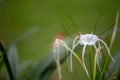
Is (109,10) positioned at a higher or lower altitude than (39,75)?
higher

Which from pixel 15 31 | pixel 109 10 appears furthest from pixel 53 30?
pixel 109 10

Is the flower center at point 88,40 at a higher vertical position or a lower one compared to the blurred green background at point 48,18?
lower

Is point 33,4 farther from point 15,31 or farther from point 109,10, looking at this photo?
point 109,10

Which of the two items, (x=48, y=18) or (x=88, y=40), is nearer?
(x=88, y=40)

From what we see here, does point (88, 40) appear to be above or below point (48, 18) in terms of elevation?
below

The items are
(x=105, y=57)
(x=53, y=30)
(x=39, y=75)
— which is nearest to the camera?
(x=105, y=57)

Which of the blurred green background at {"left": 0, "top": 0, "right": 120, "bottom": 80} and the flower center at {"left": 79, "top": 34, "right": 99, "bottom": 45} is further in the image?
the blurred green background at {"left": 0, "top": 0, "right": 120, "bottom": 80}

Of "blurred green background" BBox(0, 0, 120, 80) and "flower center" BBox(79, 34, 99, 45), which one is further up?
"blurred green background" BBox(0, 0, 120, 80)

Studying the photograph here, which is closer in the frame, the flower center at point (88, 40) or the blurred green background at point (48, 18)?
the flower center at point (88, 40)
